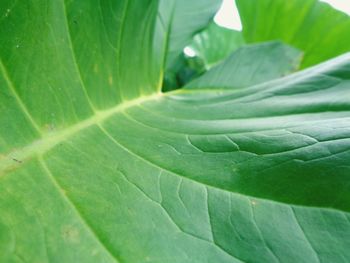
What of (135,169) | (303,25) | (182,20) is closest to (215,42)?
(303,25)

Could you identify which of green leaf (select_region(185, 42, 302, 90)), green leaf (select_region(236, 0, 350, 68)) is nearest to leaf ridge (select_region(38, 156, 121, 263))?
green leaf (select_region(185, 42, 302, 90))

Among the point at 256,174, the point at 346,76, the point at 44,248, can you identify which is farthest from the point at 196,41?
the point at 44,248

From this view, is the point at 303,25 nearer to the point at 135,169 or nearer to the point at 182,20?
the point at 182,20

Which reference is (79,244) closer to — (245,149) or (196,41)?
(245,149)

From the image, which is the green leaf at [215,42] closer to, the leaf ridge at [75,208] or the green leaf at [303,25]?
the green leaf at [303,25]

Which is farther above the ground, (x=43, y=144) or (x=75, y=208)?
(x=43, y=144)
